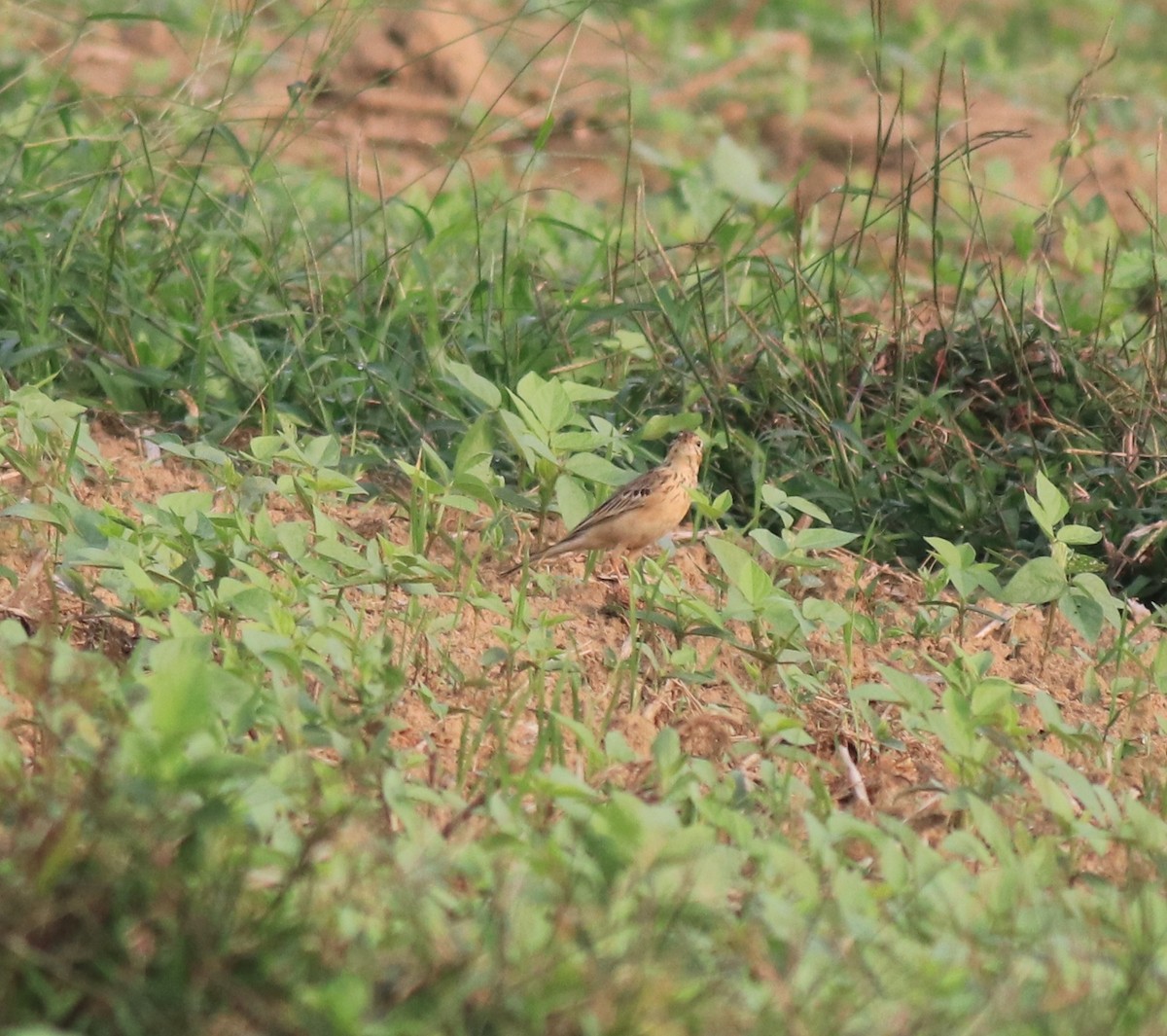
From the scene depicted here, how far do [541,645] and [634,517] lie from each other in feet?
2.35

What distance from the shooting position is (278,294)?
18.0 feet

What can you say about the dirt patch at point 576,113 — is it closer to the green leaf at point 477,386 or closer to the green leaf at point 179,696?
the green leaf at point 477,386

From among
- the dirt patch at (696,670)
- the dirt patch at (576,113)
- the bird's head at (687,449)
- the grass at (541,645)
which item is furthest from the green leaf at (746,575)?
the dirt patch at (576,113)

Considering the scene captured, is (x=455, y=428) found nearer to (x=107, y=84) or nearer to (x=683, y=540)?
(x=683, y=540)

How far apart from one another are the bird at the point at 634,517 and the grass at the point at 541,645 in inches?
4.4

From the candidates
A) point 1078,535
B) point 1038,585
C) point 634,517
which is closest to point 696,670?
point 634,517

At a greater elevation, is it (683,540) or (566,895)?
(566,895)

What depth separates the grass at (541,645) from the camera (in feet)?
7.61

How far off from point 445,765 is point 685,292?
9.35 ft

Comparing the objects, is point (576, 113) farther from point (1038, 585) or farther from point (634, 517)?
point (1038, 585)

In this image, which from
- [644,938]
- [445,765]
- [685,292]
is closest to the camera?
[644,938]

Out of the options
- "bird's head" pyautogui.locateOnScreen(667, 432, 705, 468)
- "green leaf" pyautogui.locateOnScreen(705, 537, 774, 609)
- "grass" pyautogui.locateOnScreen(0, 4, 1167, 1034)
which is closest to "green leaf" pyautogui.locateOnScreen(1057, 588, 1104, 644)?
"grass" pyautogui.locateOnScreen(0, 4, 1167, 1034)

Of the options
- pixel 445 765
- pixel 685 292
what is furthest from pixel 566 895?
pixel 685 292

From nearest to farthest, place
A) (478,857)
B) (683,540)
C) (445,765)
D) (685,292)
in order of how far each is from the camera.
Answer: (478,857) < (445,765) < (683,540) < (685,292)
